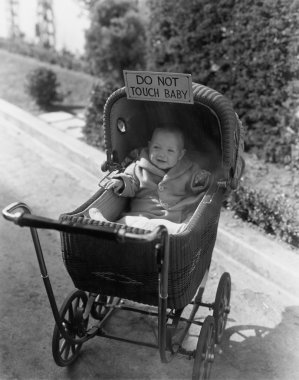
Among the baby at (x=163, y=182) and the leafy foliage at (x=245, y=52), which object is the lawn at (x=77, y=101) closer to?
the leafy foliage at (x=245, y=52)

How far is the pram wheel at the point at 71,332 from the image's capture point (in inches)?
103

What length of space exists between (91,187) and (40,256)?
2.79 m

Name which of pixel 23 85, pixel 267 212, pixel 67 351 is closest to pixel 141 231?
pixel 67 351

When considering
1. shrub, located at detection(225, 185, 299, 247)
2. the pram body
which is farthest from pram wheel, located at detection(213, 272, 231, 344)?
shrub, located at detection(225, 185, 299, 247)

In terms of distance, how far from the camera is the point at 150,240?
190 centimetres

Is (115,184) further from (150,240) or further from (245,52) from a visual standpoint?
(245,52)

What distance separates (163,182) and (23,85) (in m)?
5.97

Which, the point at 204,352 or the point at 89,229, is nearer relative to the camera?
the point at 89,229

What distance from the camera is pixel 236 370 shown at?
2783mm

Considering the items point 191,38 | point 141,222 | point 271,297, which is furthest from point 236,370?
point 191,38

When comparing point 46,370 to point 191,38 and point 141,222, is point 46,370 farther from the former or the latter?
point 191,38

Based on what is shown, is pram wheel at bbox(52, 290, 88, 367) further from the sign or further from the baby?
the sign

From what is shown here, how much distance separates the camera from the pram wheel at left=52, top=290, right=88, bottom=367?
260cm

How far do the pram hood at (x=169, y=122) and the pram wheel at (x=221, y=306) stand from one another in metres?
0.58
